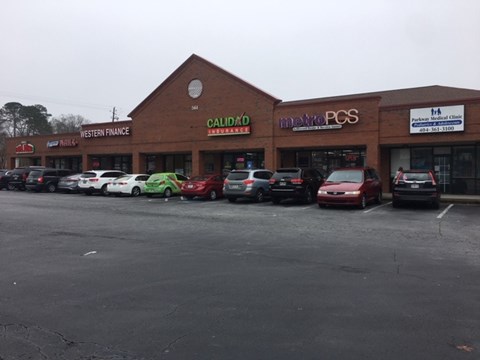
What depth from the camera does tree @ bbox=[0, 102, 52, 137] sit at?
77750 mm

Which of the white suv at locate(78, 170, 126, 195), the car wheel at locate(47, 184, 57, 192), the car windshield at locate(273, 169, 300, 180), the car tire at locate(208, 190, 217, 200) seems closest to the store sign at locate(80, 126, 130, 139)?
the car wheel at locate(47, 184, 57, 192)

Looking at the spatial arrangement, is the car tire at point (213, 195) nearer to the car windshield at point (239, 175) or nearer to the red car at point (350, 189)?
the car windshield at point (239, 175)

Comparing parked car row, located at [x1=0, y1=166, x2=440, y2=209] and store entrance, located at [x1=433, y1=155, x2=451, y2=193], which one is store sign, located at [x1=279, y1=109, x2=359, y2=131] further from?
store entrance, located at [x1=433, y1=155, x2=451, y2=193]

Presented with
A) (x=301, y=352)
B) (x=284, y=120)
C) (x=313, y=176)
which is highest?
(x=284, y=120)

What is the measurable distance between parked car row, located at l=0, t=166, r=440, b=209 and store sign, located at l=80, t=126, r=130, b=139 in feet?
18.0

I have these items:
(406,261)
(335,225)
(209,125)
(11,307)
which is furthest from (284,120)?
(11,307)

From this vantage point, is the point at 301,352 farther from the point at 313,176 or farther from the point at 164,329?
→ the point at 313,176

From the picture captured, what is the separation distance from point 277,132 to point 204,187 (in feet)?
22.1

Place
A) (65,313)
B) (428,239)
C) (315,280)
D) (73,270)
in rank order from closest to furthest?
(65,313)
(315,280)
(73,270)
(428,239)

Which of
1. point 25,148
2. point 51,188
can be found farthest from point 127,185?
point 25,148

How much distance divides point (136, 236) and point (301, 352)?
6.96 m

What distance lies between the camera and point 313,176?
19.5m

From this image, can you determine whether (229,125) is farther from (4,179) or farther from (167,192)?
(4,179)

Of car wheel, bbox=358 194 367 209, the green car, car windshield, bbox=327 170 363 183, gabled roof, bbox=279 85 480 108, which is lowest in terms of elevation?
car wheel, bbox=358 194 367 209
